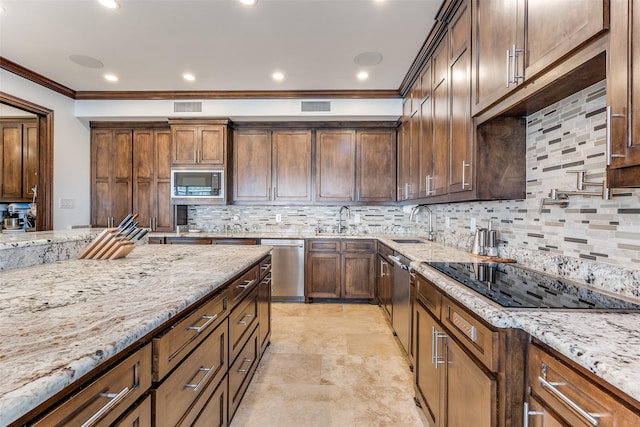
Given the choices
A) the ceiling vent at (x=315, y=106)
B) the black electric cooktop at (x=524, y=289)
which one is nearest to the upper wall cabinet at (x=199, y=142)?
the ceiling vent at (x=315, y=106)

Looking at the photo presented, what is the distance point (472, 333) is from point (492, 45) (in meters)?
1.48

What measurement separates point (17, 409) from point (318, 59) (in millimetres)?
3245

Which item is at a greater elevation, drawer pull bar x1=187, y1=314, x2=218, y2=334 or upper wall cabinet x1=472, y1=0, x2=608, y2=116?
upper wall cabinet x1=472, y1=0, x2=608, y2=116

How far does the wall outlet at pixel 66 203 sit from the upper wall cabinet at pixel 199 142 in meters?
1.46

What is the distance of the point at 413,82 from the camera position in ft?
10.8

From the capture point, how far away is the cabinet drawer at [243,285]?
165 cm

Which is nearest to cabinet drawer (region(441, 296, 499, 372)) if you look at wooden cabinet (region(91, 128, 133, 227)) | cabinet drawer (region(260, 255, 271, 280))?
cabinet drawer (region(260, 255, 271, 280))

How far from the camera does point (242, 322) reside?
6.03 feet

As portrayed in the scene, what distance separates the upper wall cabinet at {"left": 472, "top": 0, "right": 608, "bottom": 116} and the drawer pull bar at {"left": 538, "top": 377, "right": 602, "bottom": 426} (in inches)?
42.9

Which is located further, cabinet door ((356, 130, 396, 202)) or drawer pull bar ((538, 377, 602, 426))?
cabinet door ((356, 130, 396, 202))

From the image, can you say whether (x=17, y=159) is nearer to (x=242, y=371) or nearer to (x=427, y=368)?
(x=242, y=371)

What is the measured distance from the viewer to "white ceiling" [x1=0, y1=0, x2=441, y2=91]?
7.68ft

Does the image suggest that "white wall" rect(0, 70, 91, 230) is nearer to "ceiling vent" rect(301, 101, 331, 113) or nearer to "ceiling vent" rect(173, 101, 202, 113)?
"ceiling vent" rect(173, 101, 202, 113)

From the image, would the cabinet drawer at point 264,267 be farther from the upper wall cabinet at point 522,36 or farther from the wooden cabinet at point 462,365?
the upper wall cabinet at point 522,36
